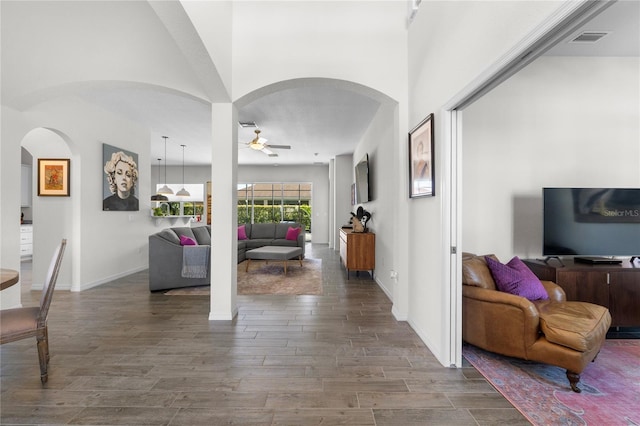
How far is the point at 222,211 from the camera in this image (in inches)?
130

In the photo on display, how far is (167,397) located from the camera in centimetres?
194

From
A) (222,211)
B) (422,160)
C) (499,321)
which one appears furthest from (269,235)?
(499,321)

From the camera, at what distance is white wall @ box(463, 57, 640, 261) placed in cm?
332

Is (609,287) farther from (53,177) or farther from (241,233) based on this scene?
(53,177)

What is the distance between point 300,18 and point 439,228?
8.71 ft

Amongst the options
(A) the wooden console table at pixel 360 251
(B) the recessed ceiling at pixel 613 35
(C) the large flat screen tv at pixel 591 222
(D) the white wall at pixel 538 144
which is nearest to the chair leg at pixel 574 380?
(C) the large flat screen tv at pixel 591 222

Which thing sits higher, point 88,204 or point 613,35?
point 613,35

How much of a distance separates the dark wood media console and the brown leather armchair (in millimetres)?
342

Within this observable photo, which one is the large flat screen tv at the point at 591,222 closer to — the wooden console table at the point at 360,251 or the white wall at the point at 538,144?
the white wall at the point at 538,144

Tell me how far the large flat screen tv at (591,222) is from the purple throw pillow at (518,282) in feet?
2.23

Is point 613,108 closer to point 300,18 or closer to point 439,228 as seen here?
point 439,228

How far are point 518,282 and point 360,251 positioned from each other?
2.94 m

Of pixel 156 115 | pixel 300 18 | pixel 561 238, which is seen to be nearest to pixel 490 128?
pixel 561 238

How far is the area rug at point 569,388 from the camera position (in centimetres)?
176
